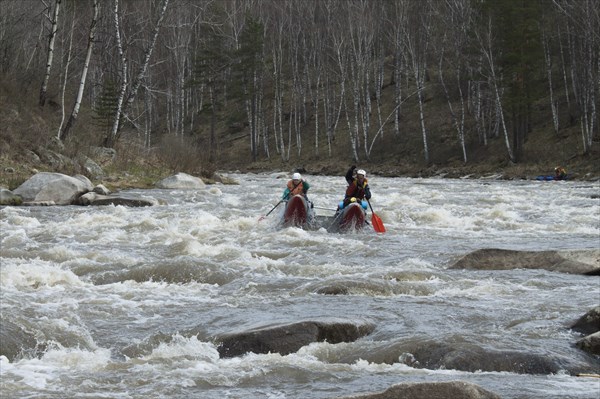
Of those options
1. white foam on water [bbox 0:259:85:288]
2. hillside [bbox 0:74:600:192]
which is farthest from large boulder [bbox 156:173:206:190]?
white foam on water [bbox 0:259:85:288]

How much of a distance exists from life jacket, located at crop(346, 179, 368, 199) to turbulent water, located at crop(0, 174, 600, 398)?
956 mm

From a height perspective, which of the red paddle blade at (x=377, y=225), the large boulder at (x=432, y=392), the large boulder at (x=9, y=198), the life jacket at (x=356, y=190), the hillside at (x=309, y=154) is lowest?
the large boulder at (x=432, y=392)

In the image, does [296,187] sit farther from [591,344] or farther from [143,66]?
[143,66]

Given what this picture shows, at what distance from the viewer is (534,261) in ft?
31.5

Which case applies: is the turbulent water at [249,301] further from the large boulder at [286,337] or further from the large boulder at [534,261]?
the large boulder at [534,261]

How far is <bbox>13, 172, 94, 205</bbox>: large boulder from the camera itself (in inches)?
642

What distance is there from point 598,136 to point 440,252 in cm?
2267

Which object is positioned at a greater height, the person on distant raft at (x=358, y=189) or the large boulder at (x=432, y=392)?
the person on distant raft at (x=358, y=189)

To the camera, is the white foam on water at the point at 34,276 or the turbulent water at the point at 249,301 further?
the white foam on water at the point at 34,276

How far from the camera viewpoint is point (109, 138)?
75.5 feet

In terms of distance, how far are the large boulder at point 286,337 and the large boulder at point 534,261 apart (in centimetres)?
369

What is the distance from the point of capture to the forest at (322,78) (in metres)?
24.0

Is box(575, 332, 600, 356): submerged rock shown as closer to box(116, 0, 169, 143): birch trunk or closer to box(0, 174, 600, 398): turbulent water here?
box(0, 174, 600, 398): turbulent water

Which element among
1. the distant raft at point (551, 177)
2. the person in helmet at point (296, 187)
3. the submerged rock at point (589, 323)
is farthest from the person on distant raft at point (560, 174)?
the submerged rock at point (589, 323)
